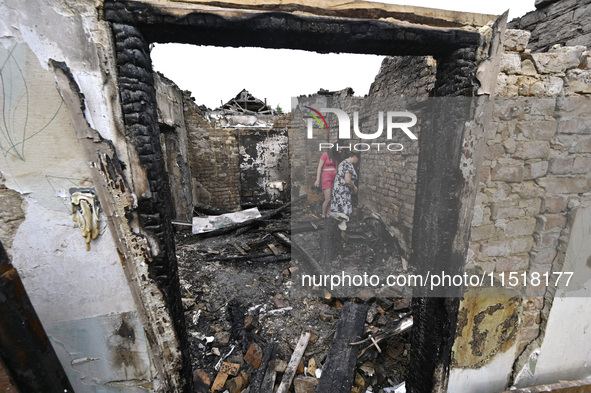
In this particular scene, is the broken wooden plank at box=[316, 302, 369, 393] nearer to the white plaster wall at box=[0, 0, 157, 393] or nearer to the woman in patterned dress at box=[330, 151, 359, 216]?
the white plaster wall at box=[0, 0, 157, 393]

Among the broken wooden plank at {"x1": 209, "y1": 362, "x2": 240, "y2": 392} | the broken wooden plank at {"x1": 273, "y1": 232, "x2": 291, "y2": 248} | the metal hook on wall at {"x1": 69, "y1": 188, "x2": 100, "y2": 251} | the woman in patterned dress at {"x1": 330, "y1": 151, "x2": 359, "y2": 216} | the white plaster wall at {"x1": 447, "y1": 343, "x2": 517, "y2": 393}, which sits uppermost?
the metal hook on wall at {"x1": 69, "y1": 188, "x2": 100, "y2": 251}

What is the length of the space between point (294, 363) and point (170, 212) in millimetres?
2053

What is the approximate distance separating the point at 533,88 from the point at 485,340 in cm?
184

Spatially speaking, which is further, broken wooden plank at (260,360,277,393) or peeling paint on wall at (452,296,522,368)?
broken wooden plank at (260,360,277,393)

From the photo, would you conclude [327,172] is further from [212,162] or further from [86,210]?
[86,210]

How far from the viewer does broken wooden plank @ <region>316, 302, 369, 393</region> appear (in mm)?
2154

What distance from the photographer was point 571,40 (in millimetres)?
2539

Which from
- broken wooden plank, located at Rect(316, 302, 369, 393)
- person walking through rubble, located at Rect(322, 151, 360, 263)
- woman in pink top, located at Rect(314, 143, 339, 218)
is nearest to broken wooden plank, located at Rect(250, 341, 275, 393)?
broken wooden plank, located at Rect(316, 302, 369, 393)

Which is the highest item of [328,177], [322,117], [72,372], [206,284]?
[322,117]

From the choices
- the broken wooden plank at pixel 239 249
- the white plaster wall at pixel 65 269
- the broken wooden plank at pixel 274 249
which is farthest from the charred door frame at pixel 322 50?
the broken wooden plank at pixel 239 249

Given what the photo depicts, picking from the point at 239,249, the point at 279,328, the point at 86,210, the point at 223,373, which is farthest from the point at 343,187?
the point at 86,210

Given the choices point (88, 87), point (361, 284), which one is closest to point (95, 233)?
point (88, 87)

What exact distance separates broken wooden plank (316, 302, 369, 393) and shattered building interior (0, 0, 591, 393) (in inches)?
0.7

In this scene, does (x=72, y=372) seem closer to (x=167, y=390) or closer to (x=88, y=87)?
(x=167, y=390)
